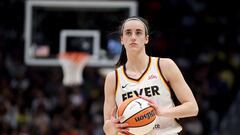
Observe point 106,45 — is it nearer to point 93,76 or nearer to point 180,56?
point 93,76

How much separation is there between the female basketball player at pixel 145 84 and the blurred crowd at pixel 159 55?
660cm

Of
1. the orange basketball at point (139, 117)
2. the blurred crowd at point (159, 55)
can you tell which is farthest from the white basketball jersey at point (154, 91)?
the blurred crowd at point (159, 55)

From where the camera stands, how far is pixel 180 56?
14648 millimetres

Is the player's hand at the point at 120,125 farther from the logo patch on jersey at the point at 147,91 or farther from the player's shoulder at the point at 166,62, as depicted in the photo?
the player's shoulder at the point at 166,62

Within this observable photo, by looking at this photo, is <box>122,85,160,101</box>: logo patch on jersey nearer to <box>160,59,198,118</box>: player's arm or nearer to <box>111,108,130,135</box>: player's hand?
<box>160,59,198,118</box>: player's arm

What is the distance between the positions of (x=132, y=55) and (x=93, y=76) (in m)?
8.40

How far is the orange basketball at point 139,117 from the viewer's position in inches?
183

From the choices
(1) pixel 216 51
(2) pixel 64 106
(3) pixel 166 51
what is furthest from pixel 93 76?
(1) pixel 216 51

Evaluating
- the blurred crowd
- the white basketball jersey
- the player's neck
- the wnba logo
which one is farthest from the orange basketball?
the blurred crowd

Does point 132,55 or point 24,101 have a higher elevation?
point 132,55

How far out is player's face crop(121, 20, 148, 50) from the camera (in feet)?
15.8

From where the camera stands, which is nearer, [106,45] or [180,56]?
[106,45]

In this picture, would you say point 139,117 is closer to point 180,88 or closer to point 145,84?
point 145,84

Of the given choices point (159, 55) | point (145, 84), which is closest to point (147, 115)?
point (145, 84)
